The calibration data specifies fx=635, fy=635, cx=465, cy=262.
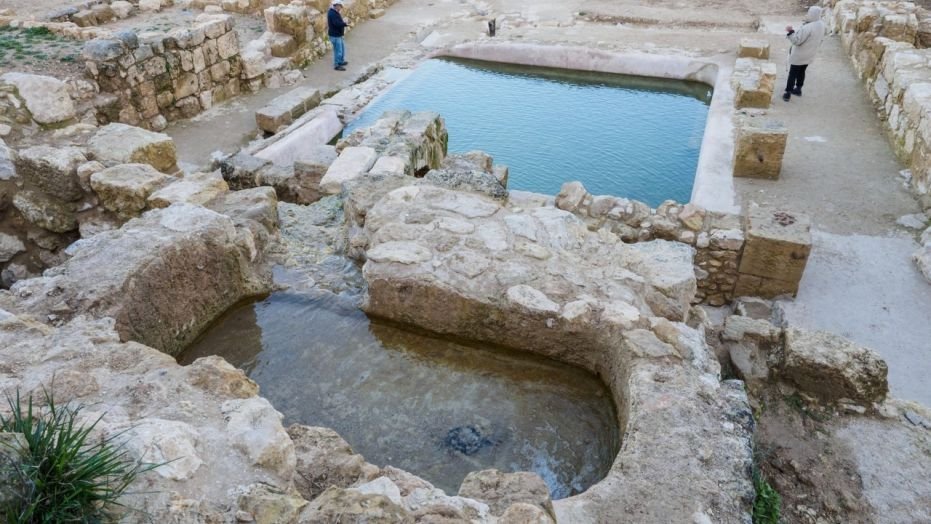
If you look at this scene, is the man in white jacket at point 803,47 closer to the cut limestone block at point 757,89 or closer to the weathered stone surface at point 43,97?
the cut limestone block at point 757,89

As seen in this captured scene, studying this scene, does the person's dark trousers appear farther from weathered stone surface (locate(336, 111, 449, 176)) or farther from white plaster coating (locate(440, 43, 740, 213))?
weathered stone surface (locate(336, 111, 449, 176))

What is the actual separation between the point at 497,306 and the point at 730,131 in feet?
23.0

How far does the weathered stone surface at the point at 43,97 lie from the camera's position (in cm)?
682

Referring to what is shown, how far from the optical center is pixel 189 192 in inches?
213

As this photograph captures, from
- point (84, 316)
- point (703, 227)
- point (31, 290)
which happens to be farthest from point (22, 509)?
point (703, 227)

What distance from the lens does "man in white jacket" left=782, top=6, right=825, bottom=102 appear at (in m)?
9.67

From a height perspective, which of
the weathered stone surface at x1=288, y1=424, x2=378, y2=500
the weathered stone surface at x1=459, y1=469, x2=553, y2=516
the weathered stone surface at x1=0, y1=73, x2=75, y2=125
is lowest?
the weathered stone surface at x1=288, y1=424, x2=378, y2=500

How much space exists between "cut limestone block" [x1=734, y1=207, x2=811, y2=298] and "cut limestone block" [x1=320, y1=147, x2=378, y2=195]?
154 inches

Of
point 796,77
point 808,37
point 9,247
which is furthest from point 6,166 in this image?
point 796,77

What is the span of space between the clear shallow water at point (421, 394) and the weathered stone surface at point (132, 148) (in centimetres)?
276

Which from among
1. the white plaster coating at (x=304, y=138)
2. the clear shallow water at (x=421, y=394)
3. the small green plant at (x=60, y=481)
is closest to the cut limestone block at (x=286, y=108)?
the white plaster coating at (x=304, y=138)

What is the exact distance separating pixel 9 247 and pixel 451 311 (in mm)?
4415

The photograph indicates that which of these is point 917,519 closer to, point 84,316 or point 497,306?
point 497,306

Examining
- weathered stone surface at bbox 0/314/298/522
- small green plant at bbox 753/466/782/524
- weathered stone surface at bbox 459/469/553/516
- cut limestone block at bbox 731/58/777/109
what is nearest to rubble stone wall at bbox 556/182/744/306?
small green plant at bbox 753/466/782/524
